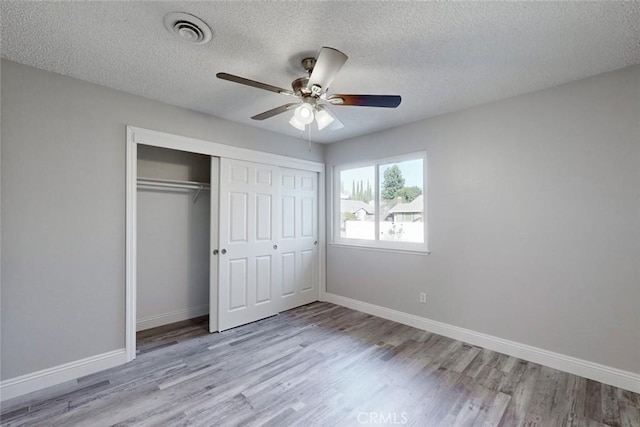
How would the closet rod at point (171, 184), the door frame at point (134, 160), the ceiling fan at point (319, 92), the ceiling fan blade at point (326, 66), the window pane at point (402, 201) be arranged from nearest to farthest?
the ceiling fan blade at point (326, 66)
the ceiling fan at point (319, 92)
the door frame at point (134, 160)
the closet rod at point (171, 184)
the window pane at point (402, 201)

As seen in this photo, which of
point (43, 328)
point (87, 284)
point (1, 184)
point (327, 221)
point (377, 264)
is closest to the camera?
point (1, 184)

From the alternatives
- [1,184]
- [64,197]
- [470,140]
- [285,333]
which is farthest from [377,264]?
[1,184]

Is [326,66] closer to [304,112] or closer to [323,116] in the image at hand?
[304,112]

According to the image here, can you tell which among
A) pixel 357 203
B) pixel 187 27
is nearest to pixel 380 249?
pixel 357 203

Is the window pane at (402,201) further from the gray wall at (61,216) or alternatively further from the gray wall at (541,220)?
the gray wall at (61,216)

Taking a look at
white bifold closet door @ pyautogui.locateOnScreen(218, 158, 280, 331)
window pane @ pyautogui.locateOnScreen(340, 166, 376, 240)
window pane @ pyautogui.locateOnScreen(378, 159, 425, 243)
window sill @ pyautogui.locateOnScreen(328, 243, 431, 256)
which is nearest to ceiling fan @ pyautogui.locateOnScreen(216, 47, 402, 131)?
white bifold closet door @ pyautogui.locateOnScreen(218, 158, 280, 331)

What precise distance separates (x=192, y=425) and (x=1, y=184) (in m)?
2.23

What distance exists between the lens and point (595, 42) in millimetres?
1900

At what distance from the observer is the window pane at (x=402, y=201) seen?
352cm

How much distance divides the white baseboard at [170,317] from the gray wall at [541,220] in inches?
106

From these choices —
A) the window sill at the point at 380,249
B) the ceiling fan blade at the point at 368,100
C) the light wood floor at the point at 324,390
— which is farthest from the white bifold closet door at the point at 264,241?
the ceiling fan blade at the point at 368,100

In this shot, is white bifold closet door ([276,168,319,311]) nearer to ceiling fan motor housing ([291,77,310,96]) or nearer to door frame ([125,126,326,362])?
door frame ([125,126,326,362])

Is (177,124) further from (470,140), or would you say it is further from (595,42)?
(595,42)

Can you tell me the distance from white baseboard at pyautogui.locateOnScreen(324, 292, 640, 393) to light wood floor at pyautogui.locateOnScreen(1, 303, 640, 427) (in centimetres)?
8
